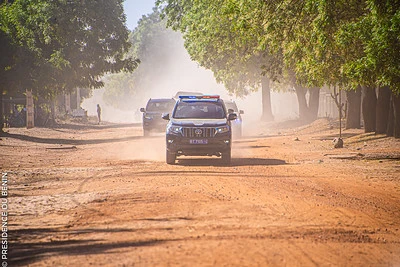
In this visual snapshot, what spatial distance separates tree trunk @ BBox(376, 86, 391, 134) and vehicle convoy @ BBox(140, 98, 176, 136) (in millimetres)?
11808

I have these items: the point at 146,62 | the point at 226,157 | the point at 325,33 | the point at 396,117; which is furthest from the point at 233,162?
the point at 146,62

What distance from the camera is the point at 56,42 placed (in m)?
43.5

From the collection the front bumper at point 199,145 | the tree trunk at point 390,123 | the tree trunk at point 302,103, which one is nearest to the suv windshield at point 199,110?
the front bumper at point 199,145

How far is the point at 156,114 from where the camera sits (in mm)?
34125

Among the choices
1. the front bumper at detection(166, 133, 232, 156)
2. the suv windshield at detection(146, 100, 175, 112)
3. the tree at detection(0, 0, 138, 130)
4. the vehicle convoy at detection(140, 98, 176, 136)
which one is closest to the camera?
the front bumper at detection(166, 133, 232, 156)

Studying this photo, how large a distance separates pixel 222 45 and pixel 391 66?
49.4 ft

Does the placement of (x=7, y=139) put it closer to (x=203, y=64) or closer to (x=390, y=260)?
(x=203, y=64)

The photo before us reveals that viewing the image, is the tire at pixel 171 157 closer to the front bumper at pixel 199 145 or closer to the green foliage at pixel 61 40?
the front bumper at pixel 199 145

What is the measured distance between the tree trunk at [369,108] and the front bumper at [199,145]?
12320mm

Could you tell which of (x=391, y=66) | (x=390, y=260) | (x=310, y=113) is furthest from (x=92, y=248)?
(x=310, y=113)

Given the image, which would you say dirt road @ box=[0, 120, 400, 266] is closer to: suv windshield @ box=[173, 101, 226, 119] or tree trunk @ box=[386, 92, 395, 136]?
suv windshield @ box=[173, 101, 226, 119]

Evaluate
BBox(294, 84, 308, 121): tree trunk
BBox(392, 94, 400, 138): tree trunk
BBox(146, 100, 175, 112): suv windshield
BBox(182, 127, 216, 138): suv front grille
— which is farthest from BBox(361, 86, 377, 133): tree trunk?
BBox(294, 84, 308, 121): tree trunk

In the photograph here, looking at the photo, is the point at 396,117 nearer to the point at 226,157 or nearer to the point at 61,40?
the point at 226,157

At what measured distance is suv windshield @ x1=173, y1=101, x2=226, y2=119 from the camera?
19006 millimetres
